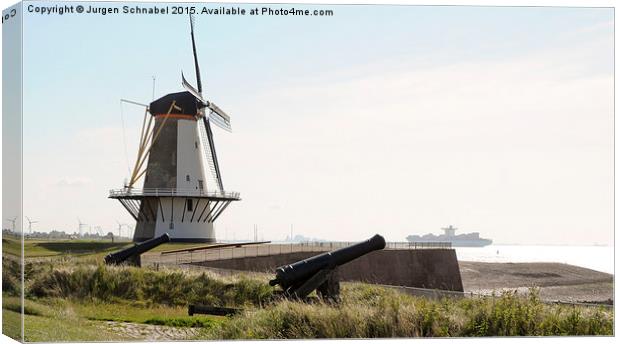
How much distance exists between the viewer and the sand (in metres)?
62.7

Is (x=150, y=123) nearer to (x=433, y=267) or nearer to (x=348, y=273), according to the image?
(x=348, y=273)

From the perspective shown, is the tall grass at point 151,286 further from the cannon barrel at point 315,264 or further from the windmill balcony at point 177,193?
the windmill balcony at point 177,193

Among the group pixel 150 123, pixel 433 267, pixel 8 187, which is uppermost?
pixel 150 123

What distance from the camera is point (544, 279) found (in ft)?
236

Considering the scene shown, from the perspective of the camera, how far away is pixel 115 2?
20125 mm

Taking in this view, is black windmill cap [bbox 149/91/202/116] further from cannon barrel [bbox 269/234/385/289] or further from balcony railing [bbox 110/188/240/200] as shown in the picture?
cannon barrel [bbox 269/234/385/289]

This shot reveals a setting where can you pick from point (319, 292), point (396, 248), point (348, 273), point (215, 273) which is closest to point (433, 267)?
point (396, 248)

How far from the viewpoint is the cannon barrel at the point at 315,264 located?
66.8 ft

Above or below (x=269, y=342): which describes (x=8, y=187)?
above

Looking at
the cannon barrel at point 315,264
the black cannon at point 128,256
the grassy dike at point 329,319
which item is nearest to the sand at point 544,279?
the black cannon at point 128,256

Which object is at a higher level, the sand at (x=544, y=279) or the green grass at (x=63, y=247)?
the green grass at (x=63, y=247)

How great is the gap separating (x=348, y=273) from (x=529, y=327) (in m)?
26.5

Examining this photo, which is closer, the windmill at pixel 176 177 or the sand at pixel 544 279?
the windmill at pixel 176 177

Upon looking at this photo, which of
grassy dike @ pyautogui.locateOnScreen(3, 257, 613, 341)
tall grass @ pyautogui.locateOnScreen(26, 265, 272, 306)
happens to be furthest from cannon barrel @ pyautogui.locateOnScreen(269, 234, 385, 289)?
tall grass @ pyautogui.locateOnScreen(26, 265, 272, 306)
